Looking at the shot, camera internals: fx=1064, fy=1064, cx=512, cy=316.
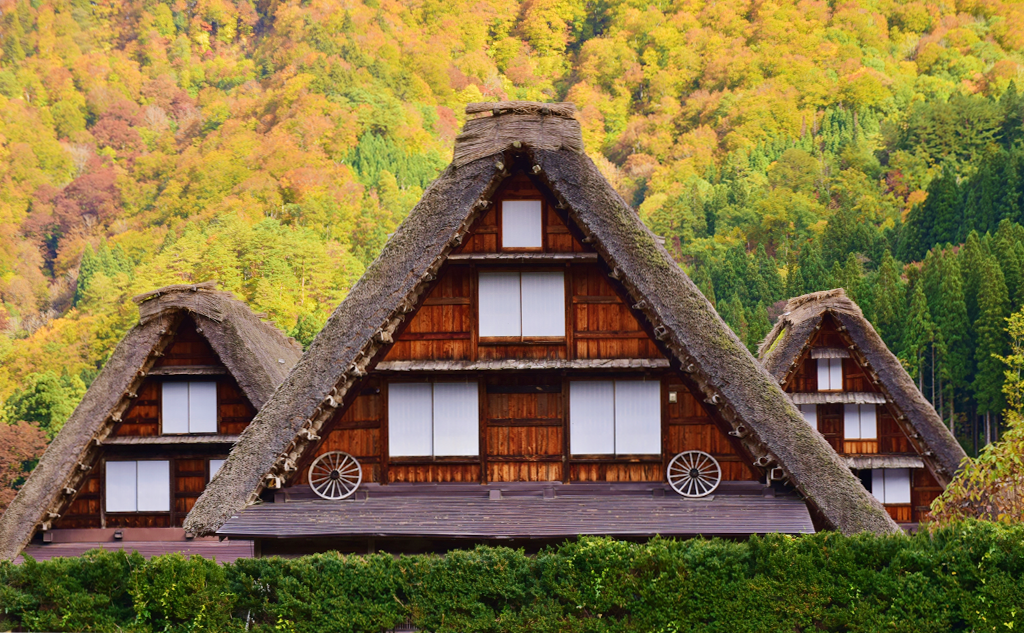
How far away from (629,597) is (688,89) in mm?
102137

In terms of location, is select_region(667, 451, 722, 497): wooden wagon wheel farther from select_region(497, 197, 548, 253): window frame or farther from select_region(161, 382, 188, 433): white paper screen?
select_region(161, 382, 188, 433): white paper screen

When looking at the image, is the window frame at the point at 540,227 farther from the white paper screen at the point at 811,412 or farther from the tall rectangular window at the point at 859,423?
the tall rectangular window at the point at 859,423

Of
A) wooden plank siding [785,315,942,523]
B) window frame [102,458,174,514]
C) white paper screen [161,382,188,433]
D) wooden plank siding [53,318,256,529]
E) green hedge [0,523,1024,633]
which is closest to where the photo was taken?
green hedge [0,523,1024,633]

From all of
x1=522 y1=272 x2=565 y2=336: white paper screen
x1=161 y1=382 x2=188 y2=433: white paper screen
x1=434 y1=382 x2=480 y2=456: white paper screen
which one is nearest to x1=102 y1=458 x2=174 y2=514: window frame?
x1=161 y1=382 x2=188 y2=433: white paper screen

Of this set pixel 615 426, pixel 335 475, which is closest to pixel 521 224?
pixel 615 426

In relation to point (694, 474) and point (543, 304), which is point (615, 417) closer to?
point (694, 474)

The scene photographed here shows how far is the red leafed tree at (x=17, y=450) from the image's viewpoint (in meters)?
44.1

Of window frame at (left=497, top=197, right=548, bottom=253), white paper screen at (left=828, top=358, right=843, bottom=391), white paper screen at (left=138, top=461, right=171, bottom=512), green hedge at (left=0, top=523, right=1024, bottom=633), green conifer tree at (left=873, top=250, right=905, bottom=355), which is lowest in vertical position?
green hedge at (left=0, top=523, right=1024, bottom=633)

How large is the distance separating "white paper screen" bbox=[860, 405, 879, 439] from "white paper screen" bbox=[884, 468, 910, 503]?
46.1 inches

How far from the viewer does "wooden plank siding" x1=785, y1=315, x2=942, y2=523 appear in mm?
27422

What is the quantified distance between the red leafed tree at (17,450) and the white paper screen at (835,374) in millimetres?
31204

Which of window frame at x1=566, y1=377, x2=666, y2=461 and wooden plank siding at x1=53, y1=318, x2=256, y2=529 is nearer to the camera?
window frame at x1=566, y1=377, x2=666, y2=461

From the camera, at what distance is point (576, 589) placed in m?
12.3

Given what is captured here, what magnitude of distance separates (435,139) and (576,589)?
101 m
